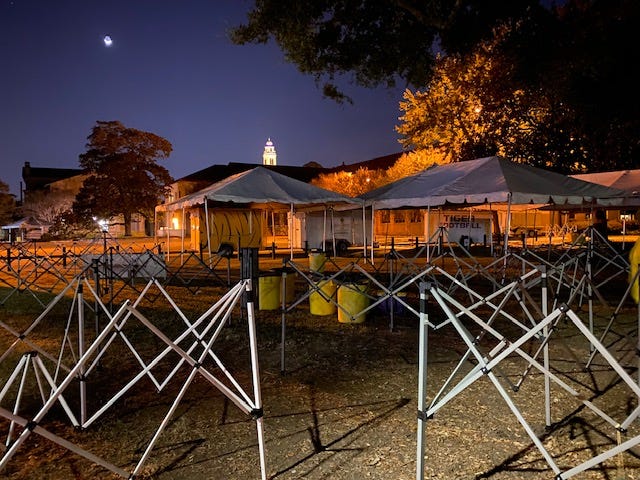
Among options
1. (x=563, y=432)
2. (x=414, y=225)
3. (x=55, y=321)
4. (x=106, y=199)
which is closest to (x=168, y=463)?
(x=563, y=432)

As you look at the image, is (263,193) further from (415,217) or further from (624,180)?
(415,217)

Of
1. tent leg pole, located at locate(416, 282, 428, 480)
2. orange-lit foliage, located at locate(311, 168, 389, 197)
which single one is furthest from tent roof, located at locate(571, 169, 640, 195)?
orange-lit foliage, located at locate(311, 168, 389, 197)

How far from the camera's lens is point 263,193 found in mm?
17359

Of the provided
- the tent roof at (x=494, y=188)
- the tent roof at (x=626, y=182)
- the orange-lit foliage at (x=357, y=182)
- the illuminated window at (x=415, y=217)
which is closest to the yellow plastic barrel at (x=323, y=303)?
the tent roof at (x=494, y=188)

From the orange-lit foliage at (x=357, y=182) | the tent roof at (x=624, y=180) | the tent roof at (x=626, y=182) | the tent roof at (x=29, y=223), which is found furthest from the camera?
the tent roof at (x=29, y=223)

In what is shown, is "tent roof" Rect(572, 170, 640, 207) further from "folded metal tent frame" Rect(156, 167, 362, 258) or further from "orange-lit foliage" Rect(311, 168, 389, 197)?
"orange-lit foliage" Rect(311, 168, 389, 197)

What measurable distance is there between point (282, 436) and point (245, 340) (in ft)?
11.2

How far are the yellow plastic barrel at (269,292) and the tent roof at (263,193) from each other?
23.1ft

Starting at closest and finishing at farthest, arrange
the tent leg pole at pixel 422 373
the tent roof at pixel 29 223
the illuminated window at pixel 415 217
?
the tent leg pole at pixel 422 373
the illuminated window at pixel 415 217
the tent roof at pixel 29 223

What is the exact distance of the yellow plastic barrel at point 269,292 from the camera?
9781mm

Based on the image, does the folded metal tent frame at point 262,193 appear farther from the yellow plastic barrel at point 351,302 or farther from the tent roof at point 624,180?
the tent roof at point 624,180

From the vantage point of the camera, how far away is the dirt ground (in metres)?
3.59

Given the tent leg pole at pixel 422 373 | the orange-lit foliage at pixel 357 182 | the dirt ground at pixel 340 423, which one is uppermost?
the orange-lit foliage at pixel 357 182

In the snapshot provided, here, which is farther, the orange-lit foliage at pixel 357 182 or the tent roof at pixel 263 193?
the orange-lit foliage at pixel 357 182
